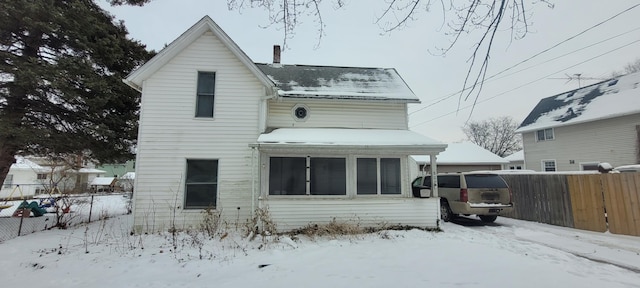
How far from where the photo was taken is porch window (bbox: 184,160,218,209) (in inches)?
366

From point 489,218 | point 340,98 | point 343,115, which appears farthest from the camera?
point 489,218

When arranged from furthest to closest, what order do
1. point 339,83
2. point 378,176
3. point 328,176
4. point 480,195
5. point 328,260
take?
point 339,83 → point 480,195 → point 378,176 → point 328,176 → point 328,260

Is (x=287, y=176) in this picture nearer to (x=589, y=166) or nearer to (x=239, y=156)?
(x=239, y=156)

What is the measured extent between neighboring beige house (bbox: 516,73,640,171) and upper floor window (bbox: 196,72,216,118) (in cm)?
1968

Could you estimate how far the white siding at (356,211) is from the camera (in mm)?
9094

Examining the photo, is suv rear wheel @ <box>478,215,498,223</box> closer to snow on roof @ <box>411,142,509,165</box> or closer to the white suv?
the white suv

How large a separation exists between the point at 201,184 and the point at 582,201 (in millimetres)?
11940

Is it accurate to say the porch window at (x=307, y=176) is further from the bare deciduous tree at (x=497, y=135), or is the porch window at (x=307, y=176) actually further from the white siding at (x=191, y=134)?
the bare deciduous tree at (x=497, y=135)

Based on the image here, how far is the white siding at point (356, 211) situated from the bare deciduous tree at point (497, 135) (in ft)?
144

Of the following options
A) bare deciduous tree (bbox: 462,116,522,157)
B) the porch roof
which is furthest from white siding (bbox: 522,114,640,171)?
bare deciduous tree (bbox: 462,116,522,157)

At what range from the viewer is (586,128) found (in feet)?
57.8

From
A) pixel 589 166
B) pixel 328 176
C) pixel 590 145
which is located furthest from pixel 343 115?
pixel 589 166

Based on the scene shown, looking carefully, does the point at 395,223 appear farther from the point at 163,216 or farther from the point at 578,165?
the point at 578,165

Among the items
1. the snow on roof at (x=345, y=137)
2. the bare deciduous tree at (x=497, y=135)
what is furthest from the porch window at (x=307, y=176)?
the bare deciduous tree at (x=497, y=135)
